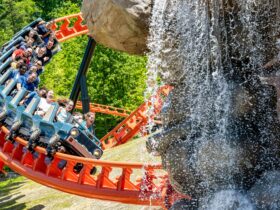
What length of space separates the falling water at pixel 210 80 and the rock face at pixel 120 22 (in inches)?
12.4

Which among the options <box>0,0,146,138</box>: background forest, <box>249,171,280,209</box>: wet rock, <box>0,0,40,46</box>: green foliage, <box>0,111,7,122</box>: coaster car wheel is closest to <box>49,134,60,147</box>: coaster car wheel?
<box>0,111,7,122</box>: coaster car wheel

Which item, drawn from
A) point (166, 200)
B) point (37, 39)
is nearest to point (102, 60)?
point (37, 39)

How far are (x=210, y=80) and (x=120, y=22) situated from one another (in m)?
1.27

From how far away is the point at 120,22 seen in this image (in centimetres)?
523

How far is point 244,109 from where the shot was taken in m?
4.20

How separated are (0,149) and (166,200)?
3240 millimetres

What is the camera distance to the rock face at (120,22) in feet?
16.5

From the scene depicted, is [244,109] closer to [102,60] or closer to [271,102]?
[271,102]

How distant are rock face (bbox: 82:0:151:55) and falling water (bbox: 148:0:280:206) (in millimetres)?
315

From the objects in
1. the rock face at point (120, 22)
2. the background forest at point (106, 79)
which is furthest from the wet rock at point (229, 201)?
the background forest at point (106, 79)

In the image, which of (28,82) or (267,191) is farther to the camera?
(28,82)

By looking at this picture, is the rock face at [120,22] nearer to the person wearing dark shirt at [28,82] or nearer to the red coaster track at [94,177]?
the red coaster track at [94,177]

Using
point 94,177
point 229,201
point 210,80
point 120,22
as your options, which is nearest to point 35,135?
point 94,177

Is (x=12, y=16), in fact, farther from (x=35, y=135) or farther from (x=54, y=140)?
(x=54, y=140)
